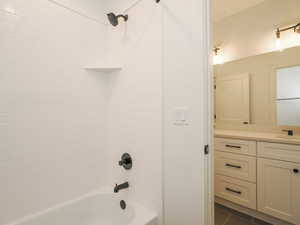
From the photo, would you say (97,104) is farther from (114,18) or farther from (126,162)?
(114,18)

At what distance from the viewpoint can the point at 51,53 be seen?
49.4 inches

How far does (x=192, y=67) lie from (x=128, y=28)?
0.81m

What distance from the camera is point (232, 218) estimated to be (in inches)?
68.4

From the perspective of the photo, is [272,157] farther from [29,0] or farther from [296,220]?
[29,0]

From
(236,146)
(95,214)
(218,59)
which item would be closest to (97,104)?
(95,214)

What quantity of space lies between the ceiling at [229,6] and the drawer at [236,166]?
1.94 m

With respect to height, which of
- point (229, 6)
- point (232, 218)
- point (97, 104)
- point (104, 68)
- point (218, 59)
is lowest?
point (232, 218)

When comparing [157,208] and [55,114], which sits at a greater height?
[55,114]

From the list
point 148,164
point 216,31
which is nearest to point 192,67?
point 148,164

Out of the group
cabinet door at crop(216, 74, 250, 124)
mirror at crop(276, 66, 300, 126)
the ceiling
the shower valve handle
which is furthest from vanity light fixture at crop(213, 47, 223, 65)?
the shower valve handle

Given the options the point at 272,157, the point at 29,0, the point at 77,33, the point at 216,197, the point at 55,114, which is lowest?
the point at 216,197

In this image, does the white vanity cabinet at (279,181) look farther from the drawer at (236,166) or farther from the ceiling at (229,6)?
the ceiling at (229,6)

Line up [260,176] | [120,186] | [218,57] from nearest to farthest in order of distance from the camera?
1. [120,186]
2. [260,176]
3. [218,57]

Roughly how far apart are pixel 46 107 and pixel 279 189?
88.8 inches
